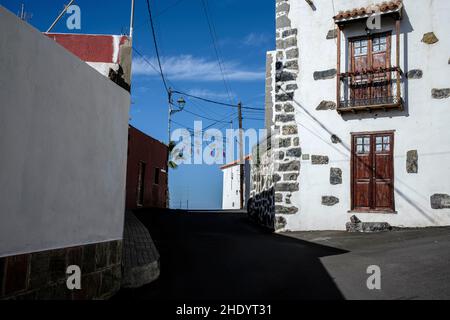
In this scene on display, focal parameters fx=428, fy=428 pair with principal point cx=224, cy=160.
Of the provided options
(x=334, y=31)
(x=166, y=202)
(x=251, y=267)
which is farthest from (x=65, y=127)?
(x=166, y=202)

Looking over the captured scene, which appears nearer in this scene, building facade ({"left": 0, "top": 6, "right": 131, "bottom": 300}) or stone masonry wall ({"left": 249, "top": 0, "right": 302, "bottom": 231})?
building facade ({"left": 0, "top": 6, "right": 131, "bottom": 300})

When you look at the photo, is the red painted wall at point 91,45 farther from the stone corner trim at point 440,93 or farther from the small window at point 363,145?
the stone corner trim at point 440,93

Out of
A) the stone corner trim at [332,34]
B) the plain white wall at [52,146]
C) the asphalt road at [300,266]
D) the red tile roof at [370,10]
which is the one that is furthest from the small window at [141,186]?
the plain white wall at [52,146]

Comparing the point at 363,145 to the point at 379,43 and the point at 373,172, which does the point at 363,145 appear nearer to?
the point at 373,172

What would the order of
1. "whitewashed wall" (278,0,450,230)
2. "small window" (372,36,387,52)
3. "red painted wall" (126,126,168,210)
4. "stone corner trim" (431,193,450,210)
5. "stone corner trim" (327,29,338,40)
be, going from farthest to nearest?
"red painted wall" (126,126,168,210), "stone corner trim" (327,29,338,40), "small window" (372,36,387,52), "whitewashed wall" (278,0,450,230), "stone corner trim" (431,193,450,210)

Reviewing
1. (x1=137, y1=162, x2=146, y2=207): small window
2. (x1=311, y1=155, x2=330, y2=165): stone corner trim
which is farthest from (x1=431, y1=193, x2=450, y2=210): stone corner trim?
(x1=137, y1=162, x2=146, y2=207): small window

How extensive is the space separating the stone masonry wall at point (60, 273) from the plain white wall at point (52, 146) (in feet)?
0.32

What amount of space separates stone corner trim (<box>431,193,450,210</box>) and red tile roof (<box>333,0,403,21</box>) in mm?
4826

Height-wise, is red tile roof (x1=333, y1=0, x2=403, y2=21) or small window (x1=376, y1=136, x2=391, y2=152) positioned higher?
red tile roof (x1=333, y1=0, x2=403, y2=21)

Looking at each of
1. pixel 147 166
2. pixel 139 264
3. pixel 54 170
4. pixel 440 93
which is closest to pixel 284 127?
pixel 440 93

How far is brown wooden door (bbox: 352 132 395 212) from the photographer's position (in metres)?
11.0

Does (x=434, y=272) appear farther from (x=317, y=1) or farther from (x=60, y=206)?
(x=317, y=1)

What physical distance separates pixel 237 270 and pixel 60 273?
331cm

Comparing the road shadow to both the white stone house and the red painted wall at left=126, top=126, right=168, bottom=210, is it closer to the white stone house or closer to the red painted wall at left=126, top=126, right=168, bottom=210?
the white stone house
